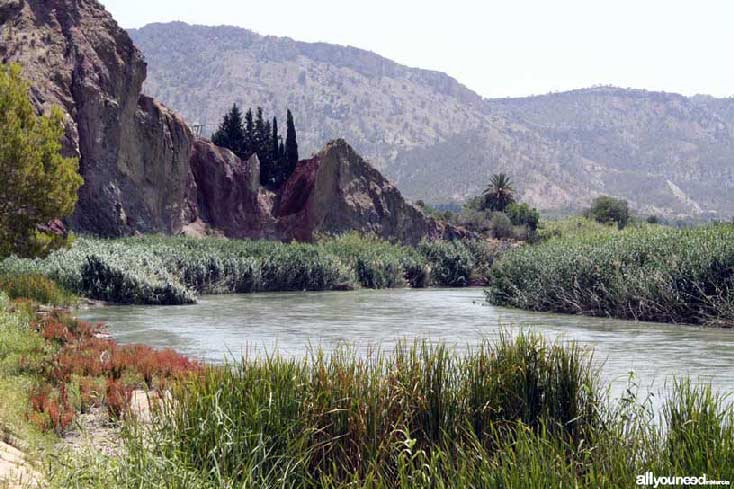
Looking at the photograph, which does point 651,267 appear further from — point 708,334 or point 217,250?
point 217,250

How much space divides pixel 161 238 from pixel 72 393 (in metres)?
36.1

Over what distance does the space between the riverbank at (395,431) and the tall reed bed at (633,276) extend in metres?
19.9

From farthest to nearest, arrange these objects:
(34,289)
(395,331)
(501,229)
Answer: (501,229), (34,289), (395,331)

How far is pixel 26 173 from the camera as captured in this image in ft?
90.0

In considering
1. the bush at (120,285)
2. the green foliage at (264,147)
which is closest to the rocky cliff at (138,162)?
the green foliage at (264,147)

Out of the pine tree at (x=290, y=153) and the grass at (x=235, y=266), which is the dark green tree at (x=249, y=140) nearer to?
the pine tree at (x=290, y=153)

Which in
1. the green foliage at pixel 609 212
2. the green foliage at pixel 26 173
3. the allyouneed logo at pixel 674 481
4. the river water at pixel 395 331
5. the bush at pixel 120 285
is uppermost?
the green foliage at pixel 609 212

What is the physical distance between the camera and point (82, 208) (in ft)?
162

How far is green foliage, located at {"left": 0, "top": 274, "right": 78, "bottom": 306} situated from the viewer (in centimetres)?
2869

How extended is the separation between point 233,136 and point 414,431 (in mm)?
68888

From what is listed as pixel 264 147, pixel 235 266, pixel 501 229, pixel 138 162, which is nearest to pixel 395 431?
pixel 235 266

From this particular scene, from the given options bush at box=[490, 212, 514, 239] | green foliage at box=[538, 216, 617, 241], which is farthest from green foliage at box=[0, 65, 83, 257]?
green foliage at box=[538, 216, 617, 241]

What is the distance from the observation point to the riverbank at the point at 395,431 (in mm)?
8539

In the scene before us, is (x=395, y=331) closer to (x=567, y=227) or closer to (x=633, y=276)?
(x=633, y=276)
